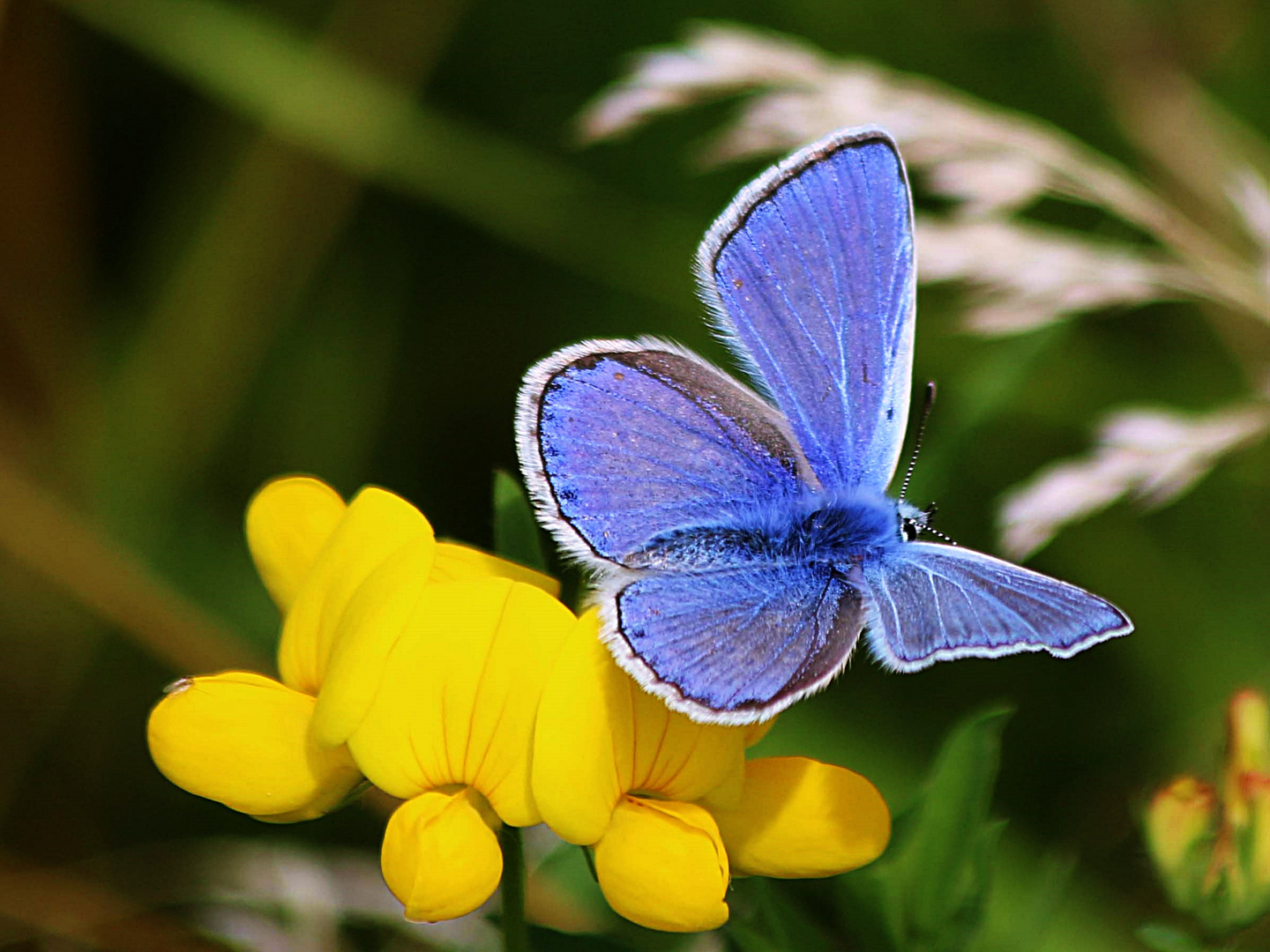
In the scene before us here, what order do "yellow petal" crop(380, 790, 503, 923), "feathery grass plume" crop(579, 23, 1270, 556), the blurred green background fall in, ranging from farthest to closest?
the blurred green background, "feathery grass plume" crop(579, 23, 1270, 556), "yellow petal" crop(380, 790, 503, 923)

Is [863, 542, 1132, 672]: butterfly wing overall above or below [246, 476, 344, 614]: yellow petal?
above

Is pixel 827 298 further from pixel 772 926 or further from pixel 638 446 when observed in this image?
pixel 772 926

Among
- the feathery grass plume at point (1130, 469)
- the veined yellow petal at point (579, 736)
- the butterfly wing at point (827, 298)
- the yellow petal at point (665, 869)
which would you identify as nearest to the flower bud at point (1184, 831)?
the feathery grass plume at point (1130, 469)

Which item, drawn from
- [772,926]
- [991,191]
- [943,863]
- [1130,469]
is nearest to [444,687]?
[772,926]

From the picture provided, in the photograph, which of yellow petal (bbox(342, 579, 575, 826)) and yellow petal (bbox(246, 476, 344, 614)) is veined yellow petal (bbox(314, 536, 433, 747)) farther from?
yellow petal (bbox(246, 476, 344, 614))

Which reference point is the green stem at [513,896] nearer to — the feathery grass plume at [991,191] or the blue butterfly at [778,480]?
the blue butterfly at [778,480]

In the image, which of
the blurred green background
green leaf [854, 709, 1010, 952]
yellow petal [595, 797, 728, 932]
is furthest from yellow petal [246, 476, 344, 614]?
the blurred green background
